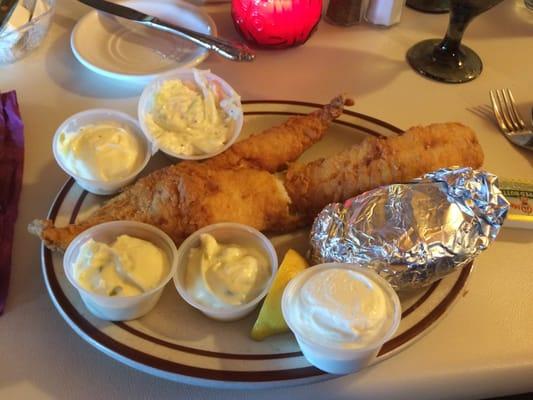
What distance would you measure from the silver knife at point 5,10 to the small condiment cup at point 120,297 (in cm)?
63

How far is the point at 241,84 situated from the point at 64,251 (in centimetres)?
59

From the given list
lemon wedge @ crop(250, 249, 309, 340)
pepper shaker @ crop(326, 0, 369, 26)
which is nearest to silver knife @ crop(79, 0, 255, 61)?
pepper shaker @ crop(326, 0, 369, 26)

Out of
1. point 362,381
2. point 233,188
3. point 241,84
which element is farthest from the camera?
point 241,84

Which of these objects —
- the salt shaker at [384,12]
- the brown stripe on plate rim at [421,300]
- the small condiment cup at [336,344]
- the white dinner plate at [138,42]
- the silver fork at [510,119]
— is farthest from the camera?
the salt shaker at [384,12]

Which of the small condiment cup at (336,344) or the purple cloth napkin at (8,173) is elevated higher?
the small condiment cup at (336,344)

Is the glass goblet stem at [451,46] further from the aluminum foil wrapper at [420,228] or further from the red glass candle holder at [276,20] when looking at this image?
the aluminum foil wrapper at [420,228]

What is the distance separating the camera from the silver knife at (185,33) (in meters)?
1.23

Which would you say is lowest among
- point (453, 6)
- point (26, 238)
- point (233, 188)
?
point (26, 238)

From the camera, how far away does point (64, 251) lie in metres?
0.85

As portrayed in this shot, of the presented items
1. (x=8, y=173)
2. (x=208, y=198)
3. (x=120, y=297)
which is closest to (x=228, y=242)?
(x=208, y=198)

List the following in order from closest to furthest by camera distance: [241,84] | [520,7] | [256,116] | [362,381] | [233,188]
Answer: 1. [362,381]
2. [233,188]
3. [256,116]
4. [241,84]
5. [520,7]

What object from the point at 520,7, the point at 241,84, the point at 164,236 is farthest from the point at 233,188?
the point at 520,7

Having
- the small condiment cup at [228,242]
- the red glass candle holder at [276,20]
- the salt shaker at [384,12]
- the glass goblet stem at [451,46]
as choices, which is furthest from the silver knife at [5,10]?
the glass goblet stem at [451,46]

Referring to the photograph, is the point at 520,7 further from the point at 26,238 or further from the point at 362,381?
the point at 26,238
